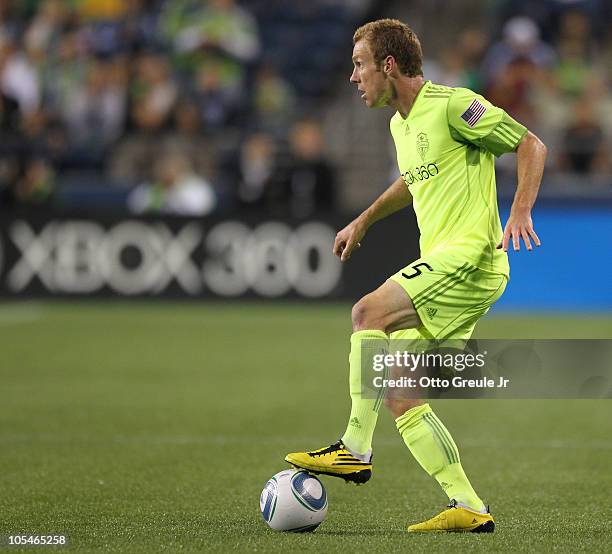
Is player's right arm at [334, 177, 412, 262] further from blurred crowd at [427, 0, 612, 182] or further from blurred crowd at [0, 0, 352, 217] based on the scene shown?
blurred crowd at [427, 0, 612, 182]

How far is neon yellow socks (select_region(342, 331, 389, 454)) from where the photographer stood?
5.16m

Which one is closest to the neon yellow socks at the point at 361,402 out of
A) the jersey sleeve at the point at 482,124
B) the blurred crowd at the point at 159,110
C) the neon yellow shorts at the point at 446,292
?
the neon yellow shorts at the point at 446,292

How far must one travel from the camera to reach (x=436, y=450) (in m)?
5.42

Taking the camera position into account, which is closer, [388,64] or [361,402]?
[361,402]

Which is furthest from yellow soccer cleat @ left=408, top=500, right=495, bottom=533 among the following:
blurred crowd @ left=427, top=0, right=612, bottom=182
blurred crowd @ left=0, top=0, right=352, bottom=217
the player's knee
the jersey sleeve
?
blurred crowd @ left=427, top=0, right=612, bottom=182

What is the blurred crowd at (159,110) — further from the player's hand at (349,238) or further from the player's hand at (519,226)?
the player's hand at (519,226)

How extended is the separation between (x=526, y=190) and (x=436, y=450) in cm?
112

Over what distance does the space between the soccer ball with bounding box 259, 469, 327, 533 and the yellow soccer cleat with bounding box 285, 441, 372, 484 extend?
0.20 metres

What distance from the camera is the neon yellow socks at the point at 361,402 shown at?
5164mm

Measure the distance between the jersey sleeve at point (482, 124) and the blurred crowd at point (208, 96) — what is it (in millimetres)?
10985

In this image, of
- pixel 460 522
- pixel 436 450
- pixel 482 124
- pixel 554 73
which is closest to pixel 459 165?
pixel 482 124

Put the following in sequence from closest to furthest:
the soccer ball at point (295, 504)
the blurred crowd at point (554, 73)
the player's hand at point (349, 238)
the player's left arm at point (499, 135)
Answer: the player's left arm at point (499, 135), the soccer ball at point (295, 504), the player's hand at point (349, 238), the blurred crowd at point (554, 73)

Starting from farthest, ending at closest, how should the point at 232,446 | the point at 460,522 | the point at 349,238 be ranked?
the point at 232,446 < the point at 349,238 < the point at 460,522

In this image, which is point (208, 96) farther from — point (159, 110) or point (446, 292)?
point (446, 292)
